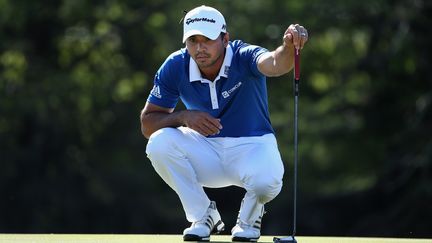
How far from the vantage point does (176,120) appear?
7.55 metres

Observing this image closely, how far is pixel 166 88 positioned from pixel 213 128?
1.73 feet

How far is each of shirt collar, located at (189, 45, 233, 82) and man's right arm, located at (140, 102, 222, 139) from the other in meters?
0.22

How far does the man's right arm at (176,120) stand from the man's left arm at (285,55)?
44 centimetres

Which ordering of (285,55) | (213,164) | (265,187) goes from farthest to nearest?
1. (213,164)
2. (265,187)
3. (285,55)

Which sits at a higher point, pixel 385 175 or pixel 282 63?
pixel 282 63

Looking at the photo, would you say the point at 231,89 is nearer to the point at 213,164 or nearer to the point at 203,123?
→ the point at 203,123

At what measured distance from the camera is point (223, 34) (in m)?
7.53

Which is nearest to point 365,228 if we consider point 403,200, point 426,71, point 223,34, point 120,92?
point 403,200

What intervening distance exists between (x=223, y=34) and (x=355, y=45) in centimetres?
1327

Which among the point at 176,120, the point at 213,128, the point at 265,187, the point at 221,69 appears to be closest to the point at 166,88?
the point at 176,120

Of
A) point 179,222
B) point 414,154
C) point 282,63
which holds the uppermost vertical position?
point 282,63

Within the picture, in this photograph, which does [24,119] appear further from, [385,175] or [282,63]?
[282,63]

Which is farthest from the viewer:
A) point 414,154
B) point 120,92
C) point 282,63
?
A: point 120,92

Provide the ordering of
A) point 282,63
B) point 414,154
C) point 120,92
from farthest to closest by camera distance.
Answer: point 120,92 < point 414,154 < point 282,63
